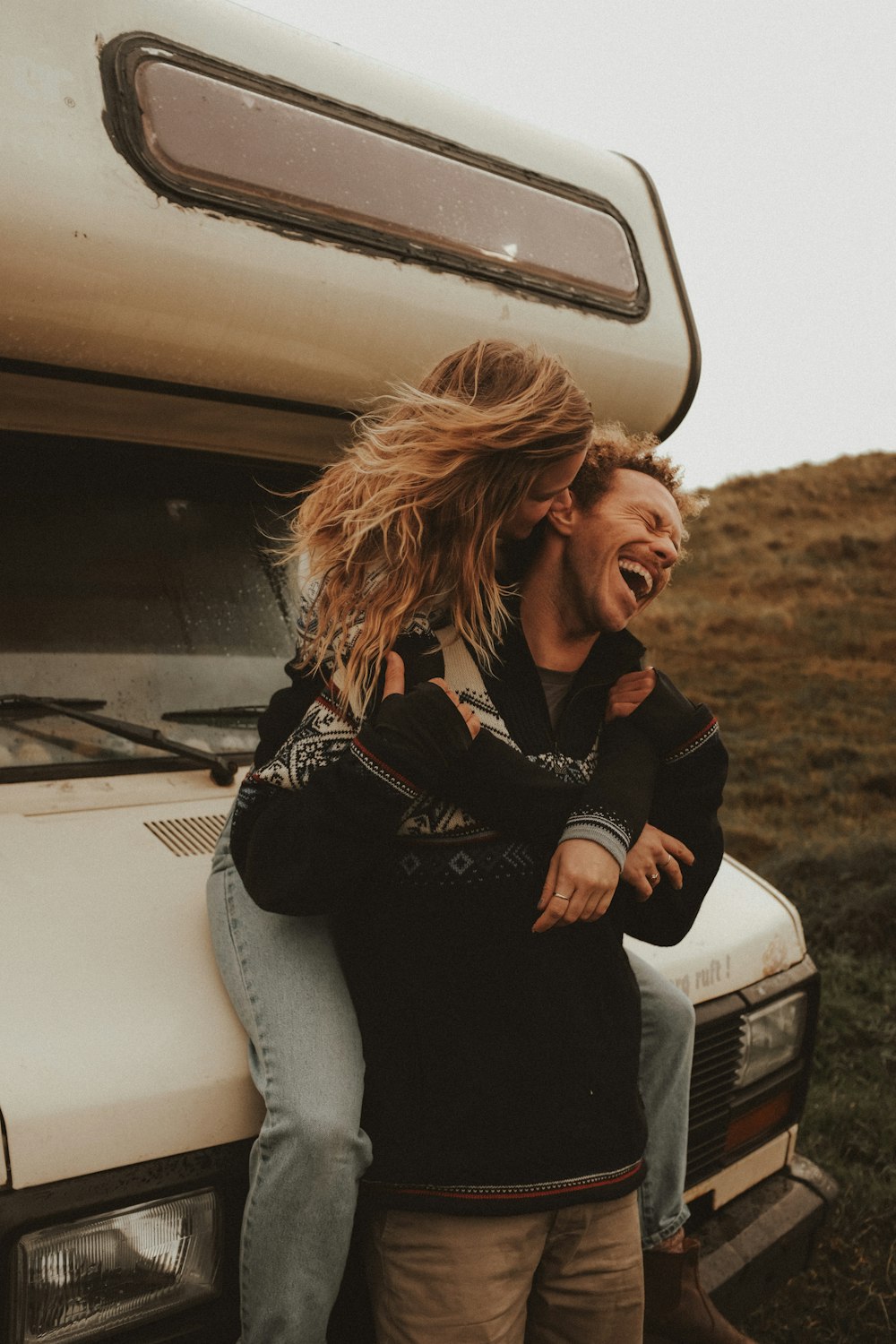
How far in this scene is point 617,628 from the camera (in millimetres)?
1979

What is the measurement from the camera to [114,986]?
1.87m

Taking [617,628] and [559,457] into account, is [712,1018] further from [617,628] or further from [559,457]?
[559,457]

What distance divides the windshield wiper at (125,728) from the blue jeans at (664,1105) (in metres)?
1.05

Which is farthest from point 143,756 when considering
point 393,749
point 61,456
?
point 393,749

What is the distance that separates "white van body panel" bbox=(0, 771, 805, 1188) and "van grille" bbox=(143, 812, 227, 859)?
0.04ft

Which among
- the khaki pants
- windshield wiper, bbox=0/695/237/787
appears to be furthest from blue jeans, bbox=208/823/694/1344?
windshield wiper, bbox=0/695/237/787

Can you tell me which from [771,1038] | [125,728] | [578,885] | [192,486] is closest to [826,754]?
[771,1038]

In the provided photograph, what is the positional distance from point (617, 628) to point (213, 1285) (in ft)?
3.93

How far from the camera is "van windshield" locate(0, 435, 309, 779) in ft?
8.52

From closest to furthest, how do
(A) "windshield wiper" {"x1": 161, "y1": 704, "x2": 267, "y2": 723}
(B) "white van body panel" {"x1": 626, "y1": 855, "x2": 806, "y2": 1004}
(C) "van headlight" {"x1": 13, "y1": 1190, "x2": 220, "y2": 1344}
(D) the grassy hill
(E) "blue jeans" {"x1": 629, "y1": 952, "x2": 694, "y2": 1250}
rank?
(C) "van headlight" {"x1": 13, "y1": 1190, "x2": 220, "y2": 1344}
(E) "blue jeans" {"x1": 629, "y1": 952, "x2": 694, "y2": 1250}
(B) "white van body panel" {"x1": 626, "y1": 855, "x2": 806, "y2": 1004}
(A) "windshield wiper" {"x1": 161, "y1": 704, "x2": 267, "y2": 723}
(D) the grassy hill

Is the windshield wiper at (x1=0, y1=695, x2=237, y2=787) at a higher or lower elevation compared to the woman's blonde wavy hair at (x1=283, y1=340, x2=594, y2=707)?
lower

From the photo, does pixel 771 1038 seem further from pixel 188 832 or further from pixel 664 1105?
pixel 188 832

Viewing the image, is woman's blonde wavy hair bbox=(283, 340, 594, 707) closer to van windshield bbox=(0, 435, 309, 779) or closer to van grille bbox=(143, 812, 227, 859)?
van grille bbox=(143, 812, 227, 859)

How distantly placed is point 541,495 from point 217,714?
1.17 meters
